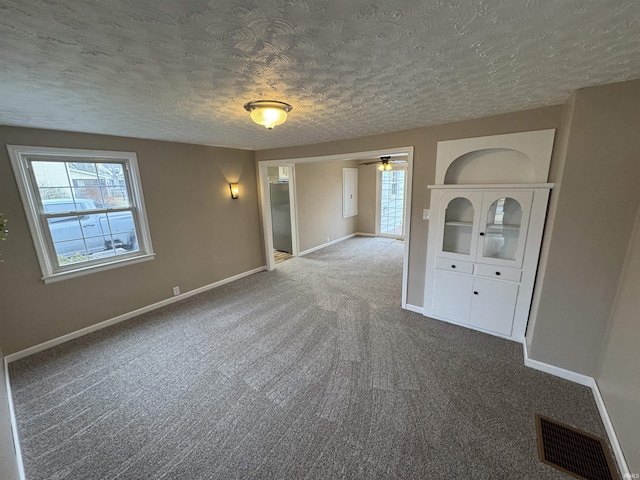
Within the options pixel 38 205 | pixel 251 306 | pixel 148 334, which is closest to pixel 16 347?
pixel 148 334

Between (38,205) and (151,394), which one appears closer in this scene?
(151,394)

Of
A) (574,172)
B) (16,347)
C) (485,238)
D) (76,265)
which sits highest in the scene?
(574,172)

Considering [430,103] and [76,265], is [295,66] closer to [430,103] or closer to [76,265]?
[430,103]

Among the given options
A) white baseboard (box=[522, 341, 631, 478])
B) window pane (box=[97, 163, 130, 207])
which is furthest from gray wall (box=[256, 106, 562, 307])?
window pane (box=[97, 163, 130, 207])

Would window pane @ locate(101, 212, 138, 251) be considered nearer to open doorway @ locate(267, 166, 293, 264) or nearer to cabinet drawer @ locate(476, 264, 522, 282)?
open doorway @ locate(267, 166, 293, 264)

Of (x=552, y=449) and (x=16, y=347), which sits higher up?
(x=16, y=347)

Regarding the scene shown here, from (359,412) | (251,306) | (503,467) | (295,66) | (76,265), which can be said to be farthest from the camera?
(251,306)

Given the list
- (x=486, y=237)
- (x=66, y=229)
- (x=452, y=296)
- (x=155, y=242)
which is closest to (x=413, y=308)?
(x=452, y=296)

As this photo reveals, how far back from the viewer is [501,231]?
2.72 meters

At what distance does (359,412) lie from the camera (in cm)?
190

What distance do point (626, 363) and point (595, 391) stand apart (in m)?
0.56

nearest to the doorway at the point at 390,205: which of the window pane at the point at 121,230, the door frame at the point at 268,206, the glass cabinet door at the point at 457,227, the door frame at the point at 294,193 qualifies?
the door frame at the point at 294,193

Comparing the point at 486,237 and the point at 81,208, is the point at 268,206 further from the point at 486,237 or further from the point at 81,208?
the point at 486,237

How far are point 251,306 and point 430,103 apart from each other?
3204 millimetres
